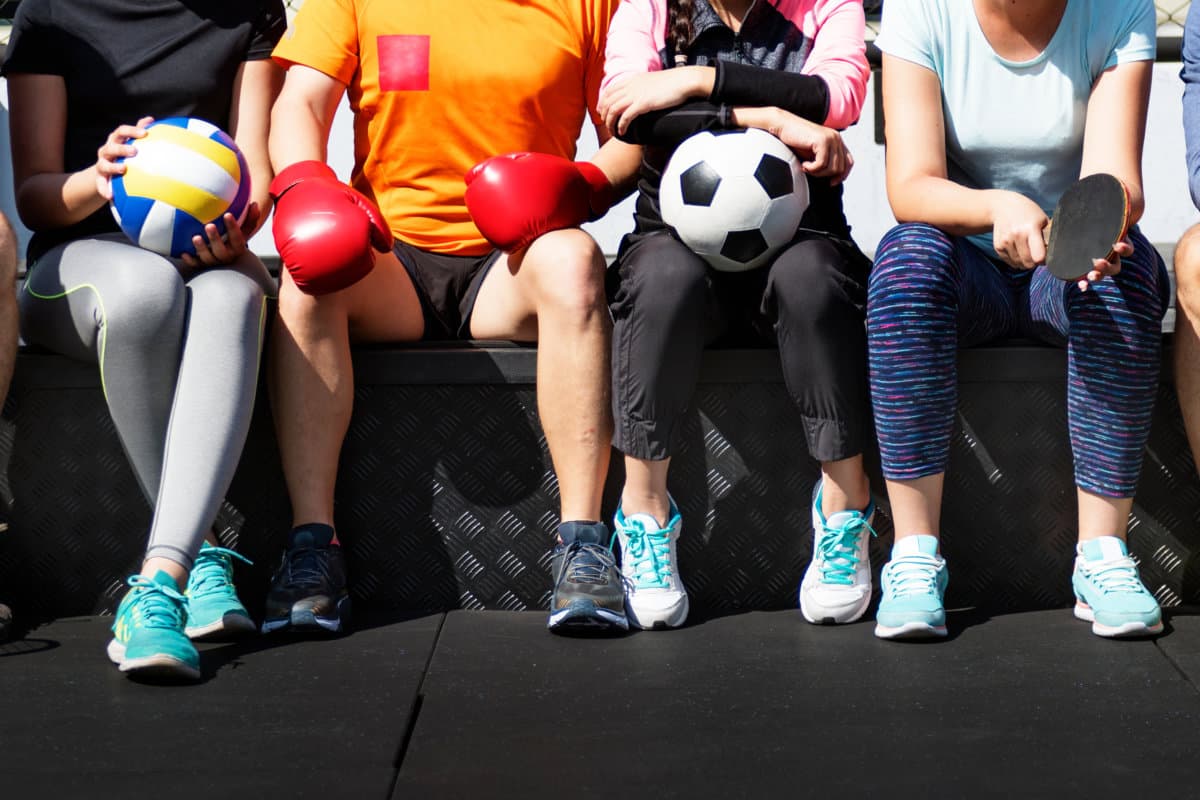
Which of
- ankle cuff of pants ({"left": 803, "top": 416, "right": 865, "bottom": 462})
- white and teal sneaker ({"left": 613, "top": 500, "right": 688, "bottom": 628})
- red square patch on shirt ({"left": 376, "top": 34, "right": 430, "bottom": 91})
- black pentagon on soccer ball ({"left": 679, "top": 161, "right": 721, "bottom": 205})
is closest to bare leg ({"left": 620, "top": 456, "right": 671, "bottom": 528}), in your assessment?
white and teal sneaker ({"left": 613, "top": 500, "right": 688, "bottom": 628})

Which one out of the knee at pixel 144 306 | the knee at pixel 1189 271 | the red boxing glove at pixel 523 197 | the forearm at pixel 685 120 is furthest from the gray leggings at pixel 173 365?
the knee at pixel 1189 271

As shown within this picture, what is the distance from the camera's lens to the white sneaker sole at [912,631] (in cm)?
255

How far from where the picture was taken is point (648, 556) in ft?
8.91

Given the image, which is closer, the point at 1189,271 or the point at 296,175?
the point at 1189,271

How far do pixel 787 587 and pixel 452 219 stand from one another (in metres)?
1.04

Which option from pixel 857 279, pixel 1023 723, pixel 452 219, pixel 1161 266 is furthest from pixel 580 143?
pixel 1023 723

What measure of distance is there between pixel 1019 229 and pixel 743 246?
49 cm

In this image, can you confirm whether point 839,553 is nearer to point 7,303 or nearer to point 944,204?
point 944,204

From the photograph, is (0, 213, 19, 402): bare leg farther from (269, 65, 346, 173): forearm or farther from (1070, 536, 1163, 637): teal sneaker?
(1070, 536, 1163, 637): teal sneaker

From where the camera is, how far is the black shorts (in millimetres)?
2965

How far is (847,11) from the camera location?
2889 mm

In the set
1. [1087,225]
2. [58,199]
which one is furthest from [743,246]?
[58,199]

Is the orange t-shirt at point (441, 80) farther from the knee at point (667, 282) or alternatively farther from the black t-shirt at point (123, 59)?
the knee at point (667, 282)

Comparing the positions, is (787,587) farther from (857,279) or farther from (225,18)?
(225,18)
